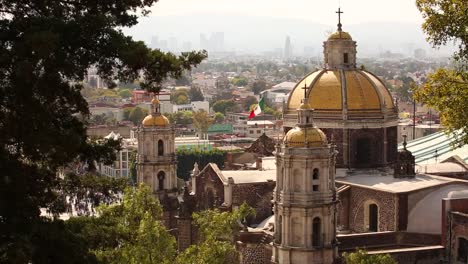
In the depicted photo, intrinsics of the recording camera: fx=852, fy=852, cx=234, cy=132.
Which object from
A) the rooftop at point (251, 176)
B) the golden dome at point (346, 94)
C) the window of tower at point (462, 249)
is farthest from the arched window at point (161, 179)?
the window of tower at point (462, 249)

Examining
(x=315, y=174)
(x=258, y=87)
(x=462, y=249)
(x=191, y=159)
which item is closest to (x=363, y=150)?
(x=315, y=174)

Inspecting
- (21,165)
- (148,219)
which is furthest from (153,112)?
(21,165)

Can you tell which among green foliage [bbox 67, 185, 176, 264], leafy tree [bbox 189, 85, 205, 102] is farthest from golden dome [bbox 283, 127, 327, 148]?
leafy tree [bbox 189, 85, 205, 102]

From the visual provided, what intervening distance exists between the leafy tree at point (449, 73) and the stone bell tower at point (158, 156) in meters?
22.3

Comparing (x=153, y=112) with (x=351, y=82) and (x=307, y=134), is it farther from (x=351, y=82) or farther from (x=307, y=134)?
(x=307, y=134)

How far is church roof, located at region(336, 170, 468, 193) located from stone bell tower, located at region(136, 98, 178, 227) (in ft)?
28.0

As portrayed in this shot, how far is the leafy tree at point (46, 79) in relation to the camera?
11984 millimetres

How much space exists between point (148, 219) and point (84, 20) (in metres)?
7.72

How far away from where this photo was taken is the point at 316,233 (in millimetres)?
26266

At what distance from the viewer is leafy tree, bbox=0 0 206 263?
12.0 meters

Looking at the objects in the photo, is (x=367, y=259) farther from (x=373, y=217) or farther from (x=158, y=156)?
(x=158, y=156)

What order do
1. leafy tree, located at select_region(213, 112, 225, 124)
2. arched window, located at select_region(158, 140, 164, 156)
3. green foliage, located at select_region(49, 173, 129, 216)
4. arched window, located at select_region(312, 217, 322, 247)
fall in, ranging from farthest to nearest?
1. leafy tree, located at select_region(213, 112, 225, 124)
2. arched window, located at select_region(158, 140, 164, 156)
3. arched window, located at select_region(312, 217, 322, 247)
4. green foliage, located at select_region(49, 173, 129, 216)

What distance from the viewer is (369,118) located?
108 ft

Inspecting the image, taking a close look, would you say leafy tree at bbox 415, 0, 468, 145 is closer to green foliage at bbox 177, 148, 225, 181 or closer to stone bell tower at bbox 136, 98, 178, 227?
stone bell tower at bbox 136, 98, 178, 227
